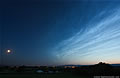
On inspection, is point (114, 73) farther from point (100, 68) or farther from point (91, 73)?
point (91, 73)

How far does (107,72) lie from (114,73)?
38.4 inches

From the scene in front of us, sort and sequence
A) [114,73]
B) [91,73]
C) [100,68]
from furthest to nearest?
[91,73] < [100,68] < [114,73]

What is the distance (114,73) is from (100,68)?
207cm

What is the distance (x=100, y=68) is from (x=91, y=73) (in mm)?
1972

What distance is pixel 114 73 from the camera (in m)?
17.8

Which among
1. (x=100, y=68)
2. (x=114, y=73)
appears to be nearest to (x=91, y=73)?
(x=100, y=68)

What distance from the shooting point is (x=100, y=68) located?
18984 millimetres

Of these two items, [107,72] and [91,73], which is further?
[91,73]

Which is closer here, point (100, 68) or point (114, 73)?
point (114, 73)

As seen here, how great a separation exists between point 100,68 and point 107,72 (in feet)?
3.74

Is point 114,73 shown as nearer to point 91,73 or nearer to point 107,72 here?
point 107,72

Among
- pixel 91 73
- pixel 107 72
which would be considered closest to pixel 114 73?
pixel 107 72

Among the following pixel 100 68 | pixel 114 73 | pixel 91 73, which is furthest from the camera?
pixel 91 73
